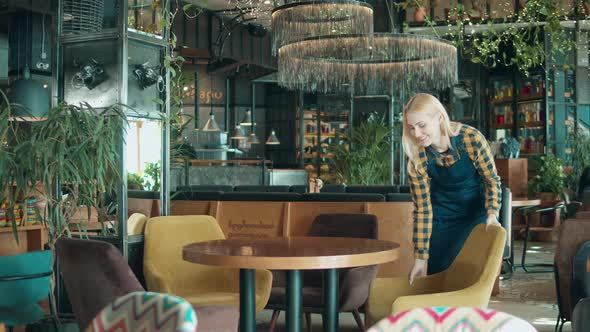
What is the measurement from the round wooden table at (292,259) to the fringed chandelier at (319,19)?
3830 mm

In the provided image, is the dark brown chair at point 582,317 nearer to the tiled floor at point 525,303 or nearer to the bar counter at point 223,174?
the tiled floor at point 525,303

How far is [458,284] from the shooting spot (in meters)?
3.22

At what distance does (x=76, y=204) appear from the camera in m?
4.21

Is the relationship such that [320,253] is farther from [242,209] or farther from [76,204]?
[242,209]

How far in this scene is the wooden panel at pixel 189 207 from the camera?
6.12m

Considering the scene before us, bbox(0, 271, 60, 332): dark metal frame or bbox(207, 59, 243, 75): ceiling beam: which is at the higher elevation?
bbox(207, 59, 243, 75): ceiling beam

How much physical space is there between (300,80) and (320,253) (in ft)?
19.9

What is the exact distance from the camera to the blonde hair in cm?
319

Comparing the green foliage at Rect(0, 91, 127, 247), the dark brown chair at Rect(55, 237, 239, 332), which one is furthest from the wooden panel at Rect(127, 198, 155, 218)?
the dark brown chair at Rect(55, 237, 239, 332)

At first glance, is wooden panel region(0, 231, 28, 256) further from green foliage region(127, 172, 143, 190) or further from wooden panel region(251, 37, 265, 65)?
wooden panel region(251, 37, 265, 65)

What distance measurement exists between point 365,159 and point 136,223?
7044 mm

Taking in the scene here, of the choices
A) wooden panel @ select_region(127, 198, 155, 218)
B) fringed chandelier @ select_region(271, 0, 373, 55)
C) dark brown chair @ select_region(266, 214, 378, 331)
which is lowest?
dark brown chair @ select_region(266, 214, 378, 331)

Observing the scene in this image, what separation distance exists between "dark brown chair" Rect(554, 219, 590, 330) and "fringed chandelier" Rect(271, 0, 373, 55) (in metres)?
3.51

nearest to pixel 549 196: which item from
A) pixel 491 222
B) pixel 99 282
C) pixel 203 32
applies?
pixel 203 32
